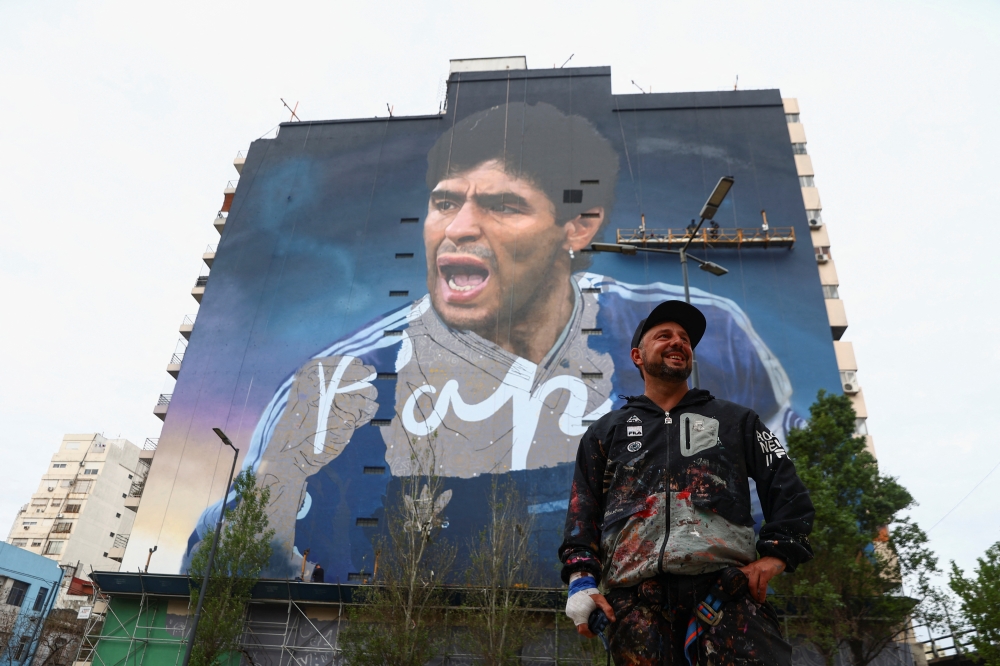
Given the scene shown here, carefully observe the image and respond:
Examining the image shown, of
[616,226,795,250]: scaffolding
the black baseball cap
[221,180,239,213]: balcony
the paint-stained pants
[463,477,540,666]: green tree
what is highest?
[221,180,239,213]: balcony

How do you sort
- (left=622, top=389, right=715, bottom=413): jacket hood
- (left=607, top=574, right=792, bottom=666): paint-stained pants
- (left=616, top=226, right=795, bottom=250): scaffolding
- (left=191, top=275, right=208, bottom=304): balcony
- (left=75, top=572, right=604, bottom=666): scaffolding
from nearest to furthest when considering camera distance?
(left=607, top=574, right=792, bottom=666): paint-stained pants → (left=622, top=389, right=715, bottom=413): jacket hood → (left=75, top=572, right=604, bottom=666): scaffolding → (left=616, top=226, right=795, bottom=250): scaffolding → (left=191, top=275, right=208, bottom=304): balcony

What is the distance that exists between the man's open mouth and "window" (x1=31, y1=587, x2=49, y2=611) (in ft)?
114

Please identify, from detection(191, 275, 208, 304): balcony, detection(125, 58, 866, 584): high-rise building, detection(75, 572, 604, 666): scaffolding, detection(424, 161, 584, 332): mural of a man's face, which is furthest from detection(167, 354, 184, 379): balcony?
detection(424, 161, 584, 332): mural of a man's face

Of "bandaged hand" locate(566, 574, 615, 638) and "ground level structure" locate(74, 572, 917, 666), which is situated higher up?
"ground level structure" locate(74, 572, 917, 666)

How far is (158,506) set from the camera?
3061cm

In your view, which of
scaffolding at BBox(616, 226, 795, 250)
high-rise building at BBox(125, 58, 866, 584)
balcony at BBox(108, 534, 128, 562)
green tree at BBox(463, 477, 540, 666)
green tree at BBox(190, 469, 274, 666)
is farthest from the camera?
balcony at BBox(108, 534, 128, 562)

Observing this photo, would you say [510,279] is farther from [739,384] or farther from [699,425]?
[699,425]

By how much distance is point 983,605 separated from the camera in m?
17.7

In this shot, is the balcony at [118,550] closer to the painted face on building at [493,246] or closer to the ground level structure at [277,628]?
the ground level structure at [277,628]

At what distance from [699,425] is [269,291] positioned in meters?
34.4

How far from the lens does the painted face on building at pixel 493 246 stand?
32500 millimetres

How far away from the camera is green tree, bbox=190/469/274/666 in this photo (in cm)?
2419

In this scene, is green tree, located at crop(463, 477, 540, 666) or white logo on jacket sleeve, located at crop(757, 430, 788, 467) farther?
green tree, located at crop(463, 477, 540, 666)

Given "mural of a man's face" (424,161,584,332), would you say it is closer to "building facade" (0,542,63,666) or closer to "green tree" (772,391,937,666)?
"green tree" (772,391,937,666)
